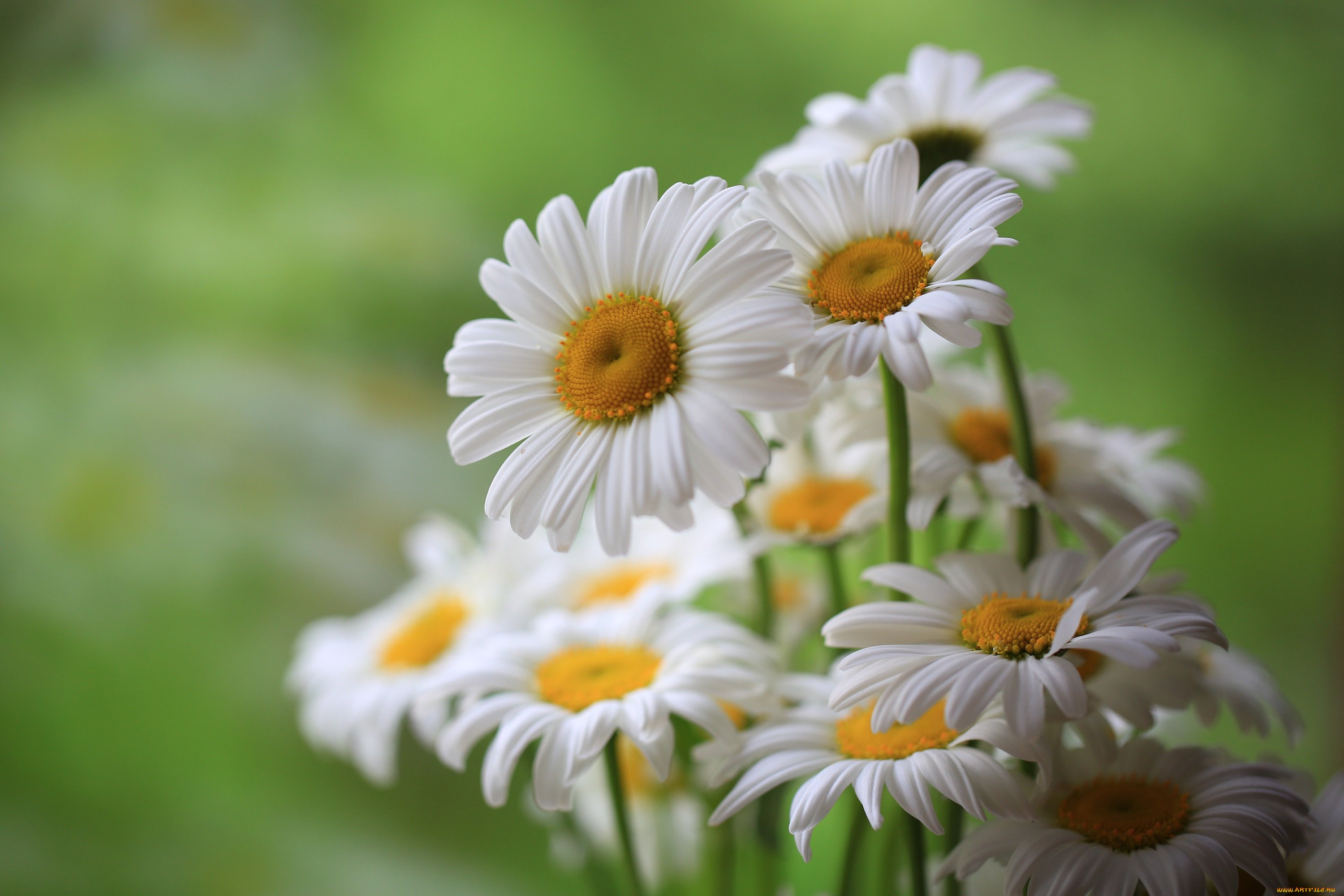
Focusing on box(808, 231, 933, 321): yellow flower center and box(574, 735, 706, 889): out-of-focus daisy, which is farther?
box(574, 735, 706, 889): out-of-focus daisy

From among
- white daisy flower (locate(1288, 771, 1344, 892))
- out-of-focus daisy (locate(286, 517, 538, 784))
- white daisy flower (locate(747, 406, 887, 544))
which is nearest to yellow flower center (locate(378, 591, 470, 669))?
out-of-focus daisy (locate(286, 517, 538, 784))

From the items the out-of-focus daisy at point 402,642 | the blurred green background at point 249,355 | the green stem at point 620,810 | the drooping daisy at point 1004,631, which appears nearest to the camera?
the drooping daisy at point 1004,631

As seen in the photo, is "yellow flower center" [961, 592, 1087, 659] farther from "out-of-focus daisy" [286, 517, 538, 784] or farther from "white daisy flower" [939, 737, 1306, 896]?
"out-of-focus daisy" [286, 517, 538, 784]

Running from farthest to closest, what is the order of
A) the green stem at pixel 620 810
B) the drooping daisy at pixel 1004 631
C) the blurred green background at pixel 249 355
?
the blurred green background at pixel 249 355
the green stem at pixel 620 810
the drooping daisy at pixel 1004 631

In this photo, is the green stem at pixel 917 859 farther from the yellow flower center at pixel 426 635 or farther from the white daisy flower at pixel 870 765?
the yellow flower center at pixel 426 635

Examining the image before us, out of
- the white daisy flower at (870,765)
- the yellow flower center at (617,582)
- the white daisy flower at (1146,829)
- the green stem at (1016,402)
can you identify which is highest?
the yellow flower center at (617,582)

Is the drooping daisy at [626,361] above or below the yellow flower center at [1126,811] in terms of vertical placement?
above

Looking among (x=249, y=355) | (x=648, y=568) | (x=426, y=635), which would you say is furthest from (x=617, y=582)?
(x=249, y=355)

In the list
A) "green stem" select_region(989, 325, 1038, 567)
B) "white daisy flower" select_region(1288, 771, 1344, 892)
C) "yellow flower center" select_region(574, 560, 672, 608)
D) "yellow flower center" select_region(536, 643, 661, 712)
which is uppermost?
"yellow flower center" select_region(574, 560, 672, 608)

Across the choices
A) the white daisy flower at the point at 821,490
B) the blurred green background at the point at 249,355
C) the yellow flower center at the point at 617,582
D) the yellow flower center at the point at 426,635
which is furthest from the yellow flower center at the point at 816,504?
the blurred green background at the point at 249,355
